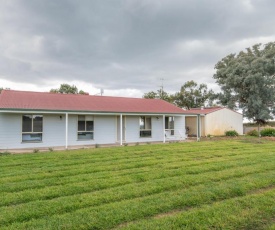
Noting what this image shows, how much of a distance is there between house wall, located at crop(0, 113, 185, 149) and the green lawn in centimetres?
665

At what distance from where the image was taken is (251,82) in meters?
29.9

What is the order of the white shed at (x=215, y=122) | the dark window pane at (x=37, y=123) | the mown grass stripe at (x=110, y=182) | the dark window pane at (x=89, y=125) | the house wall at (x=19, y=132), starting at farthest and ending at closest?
the white shed at (x=215, y=122) → the dark window pane at (x=89, y=125) → the dark window pane at (x=37, y=123) → the house wall at (x=19, y=132) → the mown grass stripe at (x=110, y=182)

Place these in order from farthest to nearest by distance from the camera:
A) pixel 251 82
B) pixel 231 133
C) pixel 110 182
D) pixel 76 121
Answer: pixel 251 82, pixel 231 133, pixel 76 121, pixel 110 182

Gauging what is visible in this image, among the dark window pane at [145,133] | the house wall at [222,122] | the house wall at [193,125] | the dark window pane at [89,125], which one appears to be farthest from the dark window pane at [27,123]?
the house wall at [222,122]

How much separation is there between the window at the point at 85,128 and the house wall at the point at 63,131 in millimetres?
218

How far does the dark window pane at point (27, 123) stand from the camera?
1395cm

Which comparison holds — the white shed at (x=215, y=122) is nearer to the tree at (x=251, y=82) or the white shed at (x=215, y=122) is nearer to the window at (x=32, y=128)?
the tree at (x=251, y=82)

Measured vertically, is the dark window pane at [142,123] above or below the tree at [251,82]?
below

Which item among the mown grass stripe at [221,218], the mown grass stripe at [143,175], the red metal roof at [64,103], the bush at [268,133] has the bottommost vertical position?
the mown grass stripe at [221,218]

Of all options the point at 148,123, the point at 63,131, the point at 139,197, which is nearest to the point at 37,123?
the point at 63,131

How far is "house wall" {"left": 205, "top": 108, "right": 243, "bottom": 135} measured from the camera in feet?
79.2

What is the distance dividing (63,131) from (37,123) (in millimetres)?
1676

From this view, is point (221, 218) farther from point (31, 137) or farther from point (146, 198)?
point (31, 137)

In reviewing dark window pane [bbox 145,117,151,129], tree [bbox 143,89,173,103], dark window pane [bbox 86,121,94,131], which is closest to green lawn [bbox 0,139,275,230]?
dark window pane [bbox 86,121,94,131]
